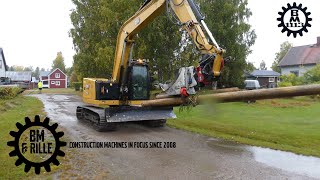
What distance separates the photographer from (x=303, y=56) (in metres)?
46.2

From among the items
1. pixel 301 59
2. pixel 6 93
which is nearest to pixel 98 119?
pixel 6 93

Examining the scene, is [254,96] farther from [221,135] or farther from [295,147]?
[221,135]

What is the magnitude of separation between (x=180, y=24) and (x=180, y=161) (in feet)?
14.9

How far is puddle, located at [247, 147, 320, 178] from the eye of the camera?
745 cm

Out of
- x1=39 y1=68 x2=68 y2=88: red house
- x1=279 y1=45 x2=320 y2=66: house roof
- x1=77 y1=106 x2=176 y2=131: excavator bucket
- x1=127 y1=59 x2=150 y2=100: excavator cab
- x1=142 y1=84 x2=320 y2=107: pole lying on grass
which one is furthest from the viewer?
x1=39 y1=68 x2=68 y2=88: red house

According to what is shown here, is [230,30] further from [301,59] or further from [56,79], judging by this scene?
[56,79]

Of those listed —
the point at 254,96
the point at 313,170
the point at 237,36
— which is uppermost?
the point at 237,36

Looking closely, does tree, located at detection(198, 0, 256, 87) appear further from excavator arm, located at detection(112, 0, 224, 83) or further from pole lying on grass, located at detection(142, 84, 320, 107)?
pole lying on grass, located at detection(142, 84, 320, 107)

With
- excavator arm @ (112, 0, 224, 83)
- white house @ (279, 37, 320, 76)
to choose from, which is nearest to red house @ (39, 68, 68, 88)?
white house @ (279, 37, 320, 76)

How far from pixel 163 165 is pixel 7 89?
2167 centimetres

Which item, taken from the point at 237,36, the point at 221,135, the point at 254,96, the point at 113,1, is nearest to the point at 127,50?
the point at 221,135

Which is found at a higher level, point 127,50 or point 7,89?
point 127,50

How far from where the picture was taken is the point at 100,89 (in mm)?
12633

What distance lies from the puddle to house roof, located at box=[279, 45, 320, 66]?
37.8 meters
